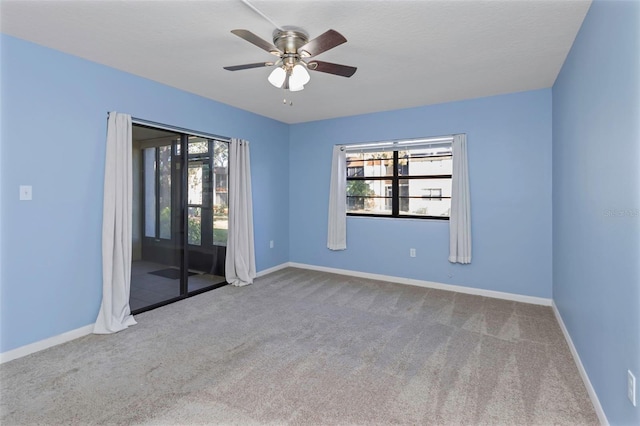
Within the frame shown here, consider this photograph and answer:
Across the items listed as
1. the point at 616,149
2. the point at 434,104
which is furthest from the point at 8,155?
the point at 434,104

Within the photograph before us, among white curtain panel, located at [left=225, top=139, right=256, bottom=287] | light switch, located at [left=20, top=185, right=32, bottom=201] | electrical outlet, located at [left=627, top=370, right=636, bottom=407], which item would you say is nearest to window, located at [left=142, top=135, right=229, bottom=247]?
white curtain panel, located at [left=225, top=139, right=256, bottom=287]

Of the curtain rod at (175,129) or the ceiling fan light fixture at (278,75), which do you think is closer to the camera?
the ceiling fan light fixture at (278,75)

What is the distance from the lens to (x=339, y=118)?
517 cm

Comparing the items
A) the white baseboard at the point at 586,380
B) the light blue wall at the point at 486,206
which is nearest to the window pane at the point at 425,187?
the light blue wall at the point at 486,206

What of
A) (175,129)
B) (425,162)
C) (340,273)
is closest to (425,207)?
(425,162)

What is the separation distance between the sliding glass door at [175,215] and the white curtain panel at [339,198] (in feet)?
5.49

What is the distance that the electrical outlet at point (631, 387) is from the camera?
1420 millimetres

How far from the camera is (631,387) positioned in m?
1.45

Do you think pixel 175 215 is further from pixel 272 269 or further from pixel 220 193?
pixel 272 269

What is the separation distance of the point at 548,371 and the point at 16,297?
13.7 feet

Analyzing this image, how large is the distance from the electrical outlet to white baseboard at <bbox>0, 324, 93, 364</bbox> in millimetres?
3915

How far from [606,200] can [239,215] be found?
3.91m

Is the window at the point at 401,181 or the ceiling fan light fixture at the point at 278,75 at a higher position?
the ceiling fan light fixture at the point at 278,75

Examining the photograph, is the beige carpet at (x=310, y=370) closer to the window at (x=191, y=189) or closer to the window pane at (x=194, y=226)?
the window pane at (x=194, y=226)
